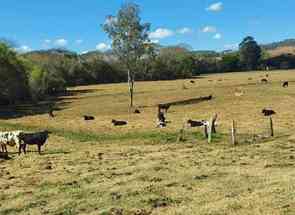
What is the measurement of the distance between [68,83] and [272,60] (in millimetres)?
87791

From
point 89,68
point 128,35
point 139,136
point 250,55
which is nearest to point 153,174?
point 139,136

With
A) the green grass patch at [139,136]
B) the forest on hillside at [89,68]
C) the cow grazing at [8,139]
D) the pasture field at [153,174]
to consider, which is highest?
the forest on hillside at [89,68]

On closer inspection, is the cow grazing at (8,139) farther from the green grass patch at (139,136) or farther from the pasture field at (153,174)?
the green grass patch at (139,136)

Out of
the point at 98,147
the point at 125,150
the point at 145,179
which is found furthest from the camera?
the point at 98,147

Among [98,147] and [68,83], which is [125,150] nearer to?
[98,147]

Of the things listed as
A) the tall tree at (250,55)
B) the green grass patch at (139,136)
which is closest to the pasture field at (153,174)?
the green grass patch at (139,136)

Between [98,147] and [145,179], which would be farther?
[98,147]

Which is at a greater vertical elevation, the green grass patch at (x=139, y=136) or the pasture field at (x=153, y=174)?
the pasture field at (x=153, y=174)

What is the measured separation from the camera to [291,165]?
21344mm

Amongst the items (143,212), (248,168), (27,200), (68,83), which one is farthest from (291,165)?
(68,83)

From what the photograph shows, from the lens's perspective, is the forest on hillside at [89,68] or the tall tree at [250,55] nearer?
the forest on hillside at [89,68]

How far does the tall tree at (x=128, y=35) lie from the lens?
221 feet

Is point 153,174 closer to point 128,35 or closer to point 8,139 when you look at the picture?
point 8,139

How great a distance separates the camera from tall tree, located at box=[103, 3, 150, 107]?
2648 inches
